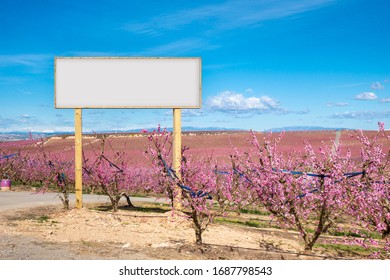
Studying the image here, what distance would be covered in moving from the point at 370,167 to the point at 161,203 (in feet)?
30.7

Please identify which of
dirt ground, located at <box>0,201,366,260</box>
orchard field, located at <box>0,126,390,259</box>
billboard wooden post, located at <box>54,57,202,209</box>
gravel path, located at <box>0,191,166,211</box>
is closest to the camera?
orchard field, located at <box>0,126,390,259</box>

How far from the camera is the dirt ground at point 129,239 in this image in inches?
306

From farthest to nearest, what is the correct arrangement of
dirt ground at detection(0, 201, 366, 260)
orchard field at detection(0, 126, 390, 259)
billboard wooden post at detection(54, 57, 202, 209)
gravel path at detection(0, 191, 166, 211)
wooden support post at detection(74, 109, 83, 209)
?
1. gravel path at detection(0, 191, 166, 211)
2. wooden support post at detection(74, 109, 83, 209)
3. billboard wooden post at detection(54, 57, 202, 209)
4. dirt ground at detection(0, 201, 366, 260)
5. orchard field at detection(0, 126, 390, 259)

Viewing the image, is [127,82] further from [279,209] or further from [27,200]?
[27,200]

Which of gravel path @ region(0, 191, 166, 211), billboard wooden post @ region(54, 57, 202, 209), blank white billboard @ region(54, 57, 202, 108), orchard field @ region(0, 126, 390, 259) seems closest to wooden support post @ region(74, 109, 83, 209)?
billboard wooden post @ region(54, 57, 202, 209)

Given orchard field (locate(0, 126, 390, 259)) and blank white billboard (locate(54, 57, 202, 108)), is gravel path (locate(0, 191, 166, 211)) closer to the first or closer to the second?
orchard field (locate(0, 126, 390, 259))

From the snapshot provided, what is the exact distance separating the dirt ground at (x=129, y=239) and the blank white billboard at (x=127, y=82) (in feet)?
9.59

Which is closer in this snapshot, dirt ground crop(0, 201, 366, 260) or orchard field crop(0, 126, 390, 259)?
orchard field crop(0, 126, 390, 259)

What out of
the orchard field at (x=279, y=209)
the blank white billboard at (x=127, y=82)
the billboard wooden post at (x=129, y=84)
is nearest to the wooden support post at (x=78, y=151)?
the billboard wooden post at (x=129, y=84)

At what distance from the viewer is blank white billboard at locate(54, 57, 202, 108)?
1177 centimetres

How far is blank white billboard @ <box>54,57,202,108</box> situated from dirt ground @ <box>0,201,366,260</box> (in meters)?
2.92

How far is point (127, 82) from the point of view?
39.3 ft

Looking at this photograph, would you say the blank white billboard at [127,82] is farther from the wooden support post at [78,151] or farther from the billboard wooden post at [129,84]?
the wooden support post at [78,151]

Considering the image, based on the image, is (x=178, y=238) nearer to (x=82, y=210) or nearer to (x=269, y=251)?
(x=269, y=251)
